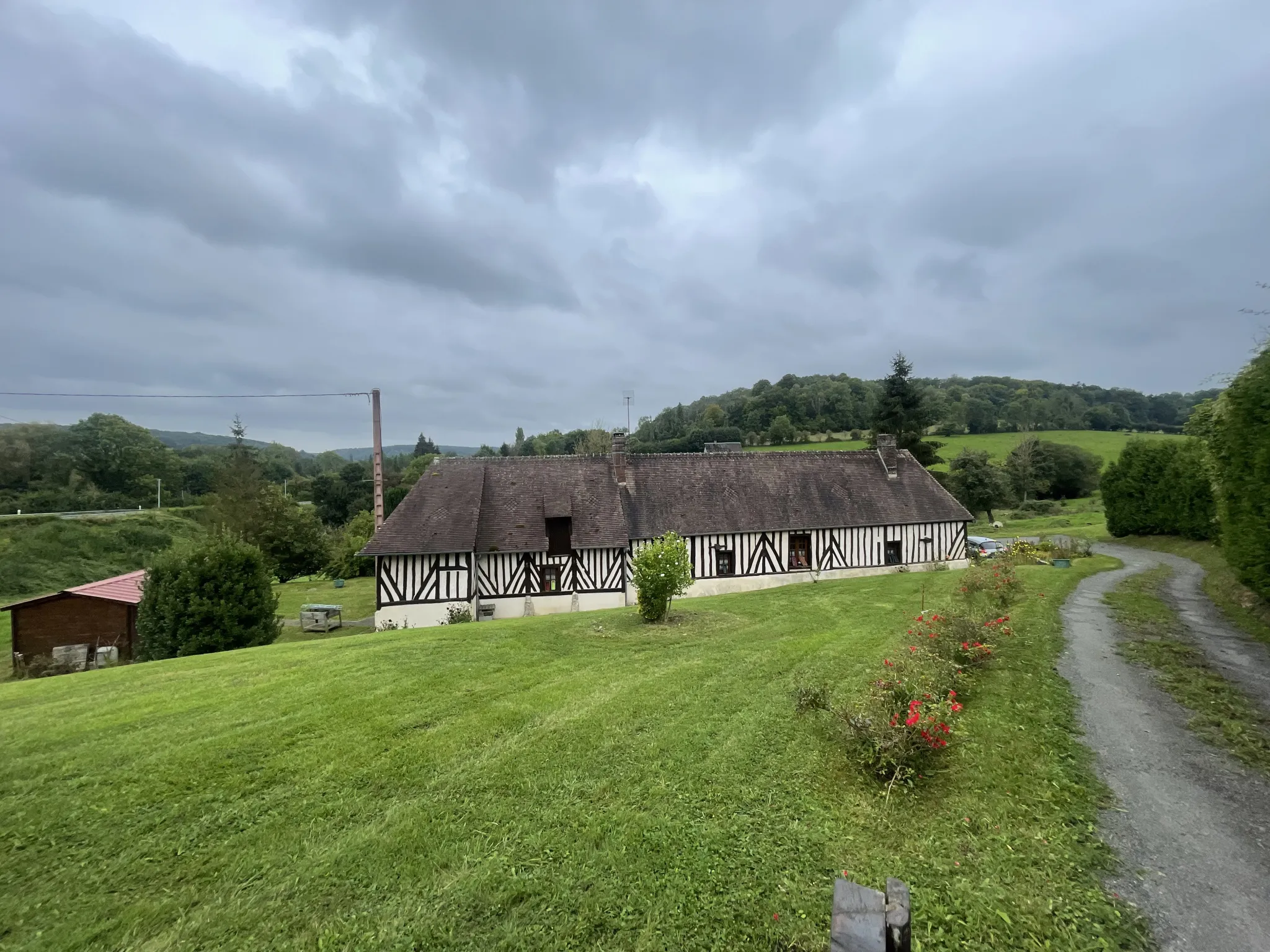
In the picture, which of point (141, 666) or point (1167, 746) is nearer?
point (1167, 746)

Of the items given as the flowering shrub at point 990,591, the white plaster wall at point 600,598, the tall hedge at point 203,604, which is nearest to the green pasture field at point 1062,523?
the white plaster wall at point 600,598

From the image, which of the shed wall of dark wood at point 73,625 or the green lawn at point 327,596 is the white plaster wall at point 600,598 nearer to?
the green lawn at point 327,596

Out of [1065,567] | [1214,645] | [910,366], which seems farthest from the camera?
[910,366]

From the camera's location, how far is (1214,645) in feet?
25.1

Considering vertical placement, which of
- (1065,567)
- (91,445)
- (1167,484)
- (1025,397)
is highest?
(1025,397)

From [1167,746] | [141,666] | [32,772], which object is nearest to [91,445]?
[141,666]

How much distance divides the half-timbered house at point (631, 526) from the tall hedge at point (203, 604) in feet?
9.35

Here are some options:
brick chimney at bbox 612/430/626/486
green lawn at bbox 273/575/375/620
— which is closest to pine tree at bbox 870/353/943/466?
brick chimney at bbox 612/430/626/486

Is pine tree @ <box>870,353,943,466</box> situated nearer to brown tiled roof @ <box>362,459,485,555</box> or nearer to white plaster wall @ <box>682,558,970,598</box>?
white plaster wall @ <box>682,558,970,598</box>

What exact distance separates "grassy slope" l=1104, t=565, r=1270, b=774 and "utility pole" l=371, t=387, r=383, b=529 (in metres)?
20.8

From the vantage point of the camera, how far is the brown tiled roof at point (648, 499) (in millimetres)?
15820

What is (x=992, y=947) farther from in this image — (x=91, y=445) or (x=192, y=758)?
(x=91, y=445)

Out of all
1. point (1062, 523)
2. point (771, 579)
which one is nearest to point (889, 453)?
point (771, 579)

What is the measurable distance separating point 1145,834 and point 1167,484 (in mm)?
24824
